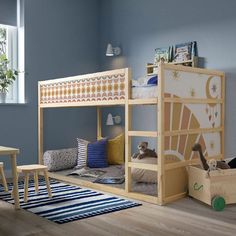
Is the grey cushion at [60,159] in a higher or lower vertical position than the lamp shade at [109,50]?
lower

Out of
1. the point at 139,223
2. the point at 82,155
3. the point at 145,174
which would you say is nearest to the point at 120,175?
the point at 145,174

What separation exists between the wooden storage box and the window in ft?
8.98

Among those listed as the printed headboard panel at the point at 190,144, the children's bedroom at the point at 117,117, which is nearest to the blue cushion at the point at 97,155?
the children's bedroom at the point at 117,117

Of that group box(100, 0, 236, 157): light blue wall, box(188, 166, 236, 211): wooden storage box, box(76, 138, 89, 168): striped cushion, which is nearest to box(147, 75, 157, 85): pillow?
box(188, 166, 236, 211): wooden storage box

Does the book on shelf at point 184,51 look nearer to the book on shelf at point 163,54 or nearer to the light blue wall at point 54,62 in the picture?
the book on shelf at point 163,54

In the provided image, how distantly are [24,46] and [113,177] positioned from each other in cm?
211

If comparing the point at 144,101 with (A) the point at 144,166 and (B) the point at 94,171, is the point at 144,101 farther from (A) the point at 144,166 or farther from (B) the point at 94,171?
(B) the point at 94,171

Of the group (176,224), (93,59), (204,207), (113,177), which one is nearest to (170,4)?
(93,59)

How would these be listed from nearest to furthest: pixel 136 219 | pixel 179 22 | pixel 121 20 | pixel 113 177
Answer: pixel 136 219 → pixel 113 177 → pixel 179 22 → pixel 121 20

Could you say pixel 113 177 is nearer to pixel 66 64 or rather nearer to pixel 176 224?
pixel 176 224

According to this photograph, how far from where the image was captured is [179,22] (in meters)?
4.36

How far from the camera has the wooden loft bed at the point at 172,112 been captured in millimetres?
3090

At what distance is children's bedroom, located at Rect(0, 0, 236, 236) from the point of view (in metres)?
2.87

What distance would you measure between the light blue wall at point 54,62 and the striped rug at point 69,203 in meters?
1.12
